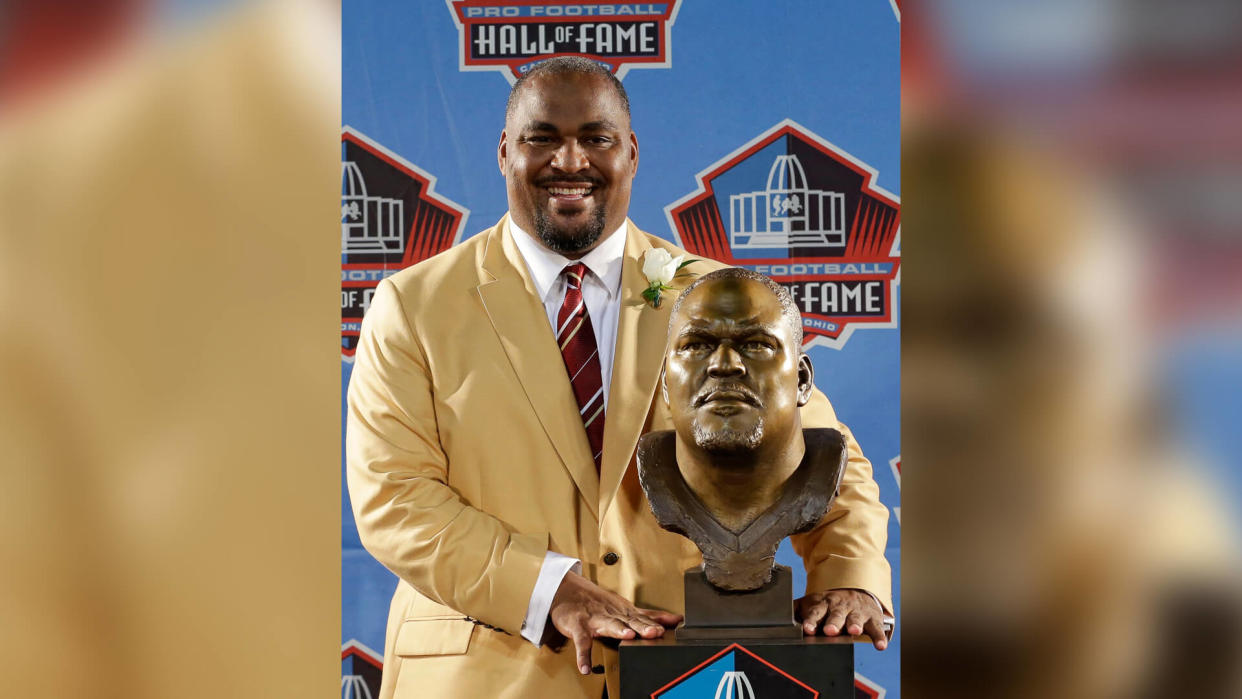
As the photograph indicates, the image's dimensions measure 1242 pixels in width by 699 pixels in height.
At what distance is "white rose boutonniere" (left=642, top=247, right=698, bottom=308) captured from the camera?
2.98 meters

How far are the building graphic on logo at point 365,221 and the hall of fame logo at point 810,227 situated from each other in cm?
84

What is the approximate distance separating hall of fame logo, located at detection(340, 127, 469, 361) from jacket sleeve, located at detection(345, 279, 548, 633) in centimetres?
64

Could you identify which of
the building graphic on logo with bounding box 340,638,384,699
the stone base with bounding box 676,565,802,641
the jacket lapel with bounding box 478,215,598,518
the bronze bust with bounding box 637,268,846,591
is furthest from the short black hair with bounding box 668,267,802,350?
the building graphic on logo with bounding box 340,638,384,699

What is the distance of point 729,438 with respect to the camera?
2584 millimetres

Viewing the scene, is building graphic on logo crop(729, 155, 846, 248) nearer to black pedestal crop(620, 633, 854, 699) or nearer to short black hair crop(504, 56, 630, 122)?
short black hair crop(504, 56, 630, 122)

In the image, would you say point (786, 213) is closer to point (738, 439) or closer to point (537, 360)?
point (537, 360)

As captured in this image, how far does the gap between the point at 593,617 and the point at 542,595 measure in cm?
13
